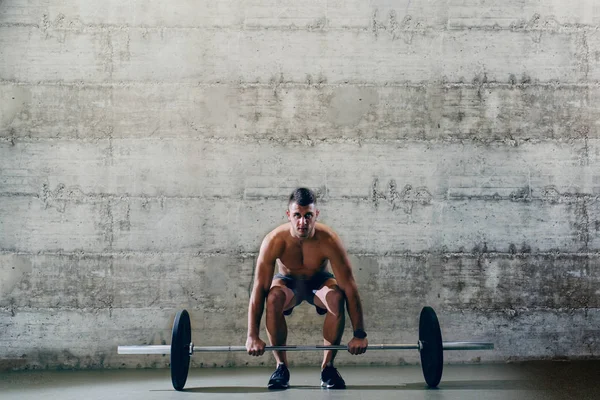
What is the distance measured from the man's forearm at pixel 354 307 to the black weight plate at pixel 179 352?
0.88 m

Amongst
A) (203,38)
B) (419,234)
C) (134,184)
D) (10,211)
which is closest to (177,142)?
(134,184)

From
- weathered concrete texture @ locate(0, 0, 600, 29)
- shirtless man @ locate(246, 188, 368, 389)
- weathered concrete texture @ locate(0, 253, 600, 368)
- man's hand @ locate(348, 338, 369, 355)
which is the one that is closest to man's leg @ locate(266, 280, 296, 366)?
shirtless man @ locate(246, 188, 368, 389)

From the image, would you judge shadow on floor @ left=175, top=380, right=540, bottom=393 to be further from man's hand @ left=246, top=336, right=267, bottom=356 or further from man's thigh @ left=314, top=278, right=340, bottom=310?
man's thigh @ left=314, top=278, right=340, bottom=310

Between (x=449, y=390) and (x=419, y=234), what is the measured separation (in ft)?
4.89

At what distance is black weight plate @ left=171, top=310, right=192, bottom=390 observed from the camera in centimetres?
394

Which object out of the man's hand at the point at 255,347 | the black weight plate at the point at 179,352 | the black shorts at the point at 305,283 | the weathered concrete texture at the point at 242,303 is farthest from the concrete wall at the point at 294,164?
the man's hand at the point at 255,347

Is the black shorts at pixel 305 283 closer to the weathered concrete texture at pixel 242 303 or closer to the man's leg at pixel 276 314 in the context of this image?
the man's leg at pixel 276 314

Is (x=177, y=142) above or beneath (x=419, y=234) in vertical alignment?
above

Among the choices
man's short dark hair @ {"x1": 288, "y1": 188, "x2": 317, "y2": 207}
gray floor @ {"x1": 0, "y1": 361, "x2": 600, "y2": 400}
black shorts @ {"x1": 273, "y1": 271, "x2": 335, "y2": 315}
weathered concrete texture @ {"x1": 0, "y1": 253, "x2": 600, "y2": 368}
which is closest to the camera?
gray floor @ {"x1": 0, "y1": 361, "x2": 600, "y2": 400}

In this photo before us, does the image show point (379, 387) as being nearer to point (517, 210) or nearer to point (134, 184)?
point (517, 210)

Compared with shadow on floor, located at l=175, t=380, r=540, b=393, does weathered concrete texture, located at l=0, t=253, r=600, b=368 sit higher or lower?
higher

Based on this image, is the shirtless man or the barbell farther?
the shirtless man

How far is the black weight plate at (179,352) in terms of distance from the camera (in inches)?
155

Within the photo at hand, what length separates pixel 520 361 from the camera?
5.19 meters
